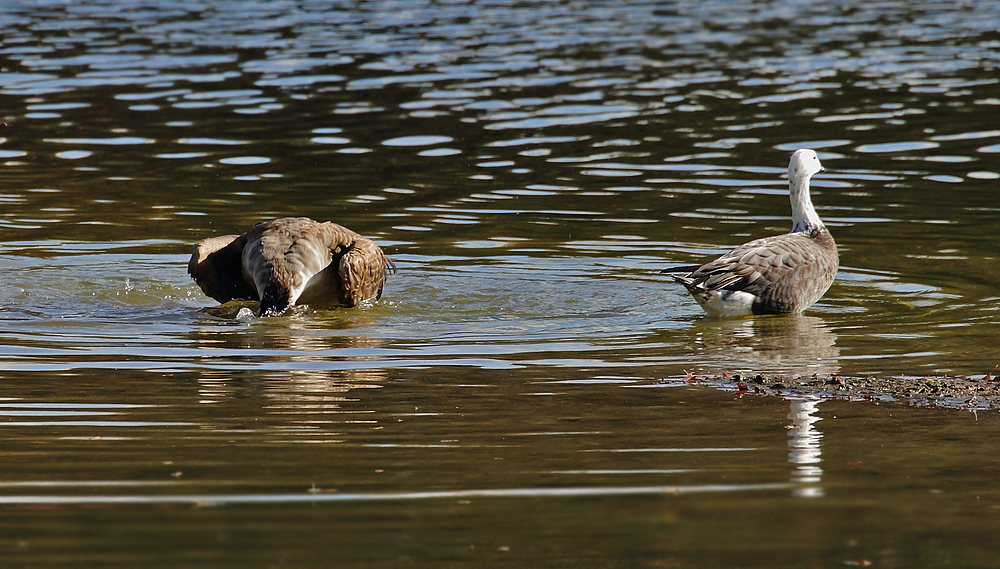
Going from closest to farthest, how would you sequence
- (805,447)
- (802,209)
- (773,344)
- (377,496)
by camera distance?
(377,496) < (805,447) < (773,344) < (802,209)

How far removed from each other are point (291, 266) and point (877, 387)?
4976mm

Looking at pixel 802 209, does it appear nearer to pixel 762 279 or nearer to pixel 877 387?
pixel 762 279

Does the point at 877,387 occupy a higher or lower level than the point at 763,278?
lower

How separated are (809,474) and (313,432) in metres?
2.48

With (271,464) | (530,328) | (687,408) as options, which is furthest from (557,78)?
(271,464)

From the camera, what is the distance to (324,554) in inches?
191

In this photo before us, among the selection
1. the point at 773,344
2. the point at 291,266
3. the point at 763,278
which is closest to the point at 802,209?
the point at 763,278

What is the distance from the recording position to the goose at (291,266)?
11070 mm

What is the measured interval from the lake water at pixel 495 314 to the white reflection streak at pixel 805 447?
4 cm

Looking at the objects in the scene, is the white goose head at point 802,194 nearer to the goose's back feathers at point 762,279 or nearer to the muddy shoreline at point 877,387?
the goose's back feathers at point 762,279

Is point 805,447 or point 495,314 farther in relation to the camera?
point 495,314

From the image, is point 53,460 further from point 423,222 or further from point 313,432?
point 423,222

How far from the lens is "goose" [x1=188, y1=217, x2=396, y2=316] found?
1107cm

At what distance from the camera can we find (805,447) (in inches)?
260
